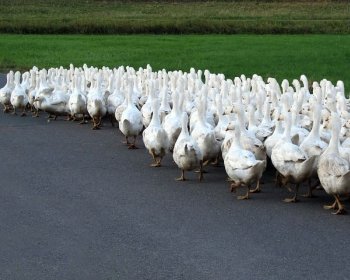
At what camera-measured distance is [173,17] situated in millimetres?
57000

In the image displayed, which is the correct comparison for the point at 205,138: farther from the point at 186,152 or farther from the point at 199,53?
the point at 199,53

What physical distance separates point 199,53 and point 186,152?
2417cm

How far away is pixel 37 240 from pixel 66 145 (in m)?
6.15

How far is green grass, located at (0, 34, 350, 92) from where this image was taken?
99.9 feet

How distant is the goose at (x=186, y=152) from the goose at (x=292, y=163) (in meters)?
1.22

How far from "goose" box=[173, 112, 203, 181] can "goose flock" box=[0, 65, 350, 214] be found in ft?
0.05

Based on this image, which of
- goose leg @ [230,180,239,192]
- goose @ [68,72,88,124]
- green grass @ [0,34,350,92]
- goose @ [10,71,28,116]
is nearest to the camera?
goose leg @ [230,180,239,192]

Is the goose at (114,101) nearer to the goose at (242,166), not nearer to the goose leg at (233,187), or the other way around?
the goose leg at (233,187)

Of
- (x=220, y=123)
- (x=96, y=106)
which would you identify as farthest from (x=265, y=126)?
(x=96, y=106)

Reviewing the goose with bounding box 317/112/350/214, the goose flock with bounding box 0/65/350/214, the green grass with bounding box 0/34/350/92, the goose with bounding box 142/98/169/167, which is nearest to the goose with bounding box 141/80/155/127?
the goose flock with bounding box 0/65/350/214

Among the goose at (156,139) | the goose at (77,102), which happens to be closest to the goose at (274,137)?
the goose at (156,139)

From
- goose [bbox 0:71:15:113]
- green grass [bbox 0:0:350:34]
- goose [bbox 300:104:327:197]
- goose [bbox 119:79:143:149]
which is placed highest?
goose [bbox 300:104:327:197]

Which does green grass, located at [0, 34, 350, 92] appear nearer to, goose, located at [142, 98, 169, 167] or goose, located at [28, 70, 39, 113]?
goose, located at [28, 70, 39, 113]

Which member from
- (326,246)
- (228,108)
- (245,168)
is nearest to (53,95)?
(228,108)
